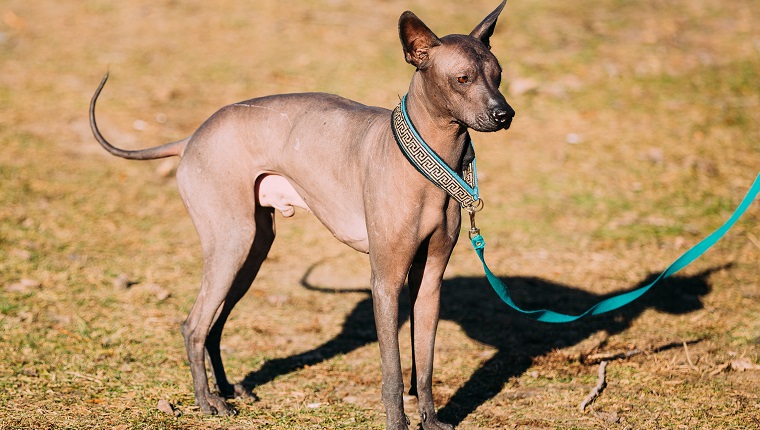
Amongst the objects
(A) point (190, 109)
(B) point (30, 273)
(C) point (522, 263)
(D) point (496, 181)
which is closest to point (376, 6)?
(A) point (190, 109)

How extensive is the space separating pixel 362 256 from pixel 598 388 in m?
3.00

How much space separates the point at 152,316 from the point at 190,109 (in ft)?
14.9

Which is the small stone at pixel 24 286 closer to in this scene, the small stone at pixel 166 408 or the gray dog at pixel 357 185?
the gray dog at pixel 357 185

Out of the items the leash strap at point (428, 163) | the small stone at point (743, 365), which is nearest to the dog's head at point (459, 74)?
the leash strap at point (428, 163)

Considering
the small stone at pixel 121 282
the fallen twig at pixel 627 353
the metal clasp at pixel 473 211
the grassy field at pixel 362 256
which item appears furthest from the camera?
the small stone at pixel 121 282

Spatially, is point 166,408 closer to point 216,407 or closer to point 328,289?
point 216,407

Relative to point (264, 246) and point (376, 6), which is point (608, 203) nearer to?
point (264, 246)

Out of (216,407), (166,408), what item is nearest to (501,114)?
(216,407)

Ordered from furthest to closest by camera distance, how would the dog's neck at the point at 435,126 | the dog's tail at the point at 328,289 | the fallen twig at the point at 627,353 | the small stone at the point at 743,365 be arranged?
the dog's tail at the point at 328,289, the fallen twig at the point at 627,353, the small stone at the point at 743,365, the dog's neck at the point at 435,126

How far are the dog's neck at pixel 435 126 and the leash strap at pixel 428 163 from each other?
0.11 ft

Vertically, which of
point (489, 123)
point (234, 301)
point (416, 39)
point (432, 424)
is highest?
point (416, 39)

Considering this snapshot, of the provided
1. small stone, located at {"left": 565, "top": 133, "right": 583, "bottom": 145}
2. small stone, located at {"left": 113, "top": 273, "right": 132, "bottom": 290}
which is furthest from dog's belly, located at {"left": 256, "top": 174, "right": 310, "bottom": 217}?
small stone, located at {"left": 565, "top": 133, "right": 583, "bottom": 145}

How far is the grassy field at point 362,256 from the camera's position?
16.8ft

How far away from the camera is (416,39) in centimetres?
386
